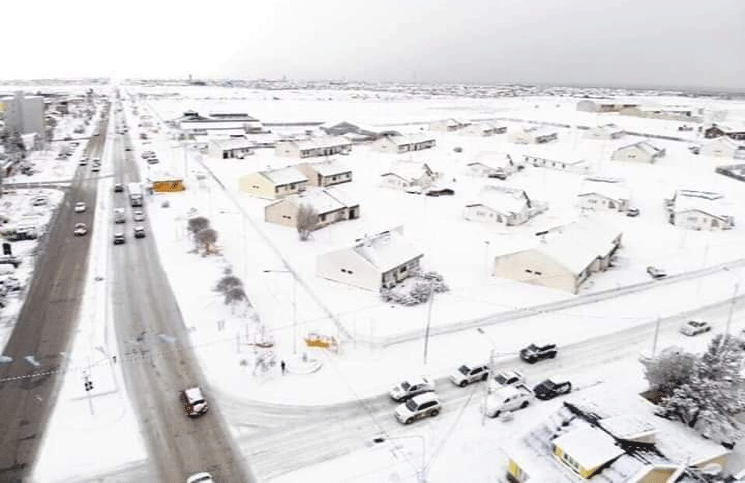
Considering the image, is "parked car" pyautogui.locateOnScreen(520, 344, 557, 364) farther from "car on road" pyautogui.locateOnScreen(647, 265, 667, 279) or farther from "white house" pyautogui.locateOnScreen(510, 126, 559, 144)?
"white house" pyautogui.locateOnScreen(510, 126, 559, 144)

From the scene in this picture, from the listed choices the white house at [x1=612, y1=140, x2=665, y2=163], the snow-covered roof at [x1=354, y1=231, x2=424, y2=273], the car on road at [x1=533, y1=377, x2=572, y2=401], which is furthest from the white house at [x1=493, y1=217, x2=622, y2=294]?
the white house at [x1=612, y1=140, x2=665, y2=163]

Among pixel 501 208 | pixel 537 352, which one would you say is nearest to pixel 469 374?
pixel 537 352

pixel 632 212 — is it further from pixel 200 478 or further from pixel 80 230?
pixel 80 230

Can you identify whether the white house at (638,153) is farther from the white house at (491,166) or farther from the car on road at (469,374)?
the car on road at (469,374)

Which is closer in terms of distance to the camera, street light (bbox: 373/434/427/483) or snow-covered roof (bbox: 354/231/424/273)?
street light (bbox: 373/434/427/483)

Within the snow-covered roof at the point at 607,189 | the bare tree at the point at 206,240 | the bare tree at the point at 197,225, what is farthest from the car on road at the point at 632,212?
the bare tree at the point at 197,225
